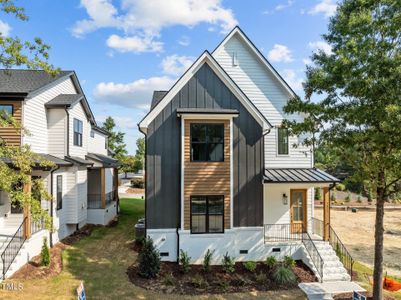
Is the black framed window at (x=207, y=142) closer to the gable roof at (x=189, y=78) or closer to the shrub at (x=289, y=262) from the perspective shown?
the gable roof at (x=189, y=78)

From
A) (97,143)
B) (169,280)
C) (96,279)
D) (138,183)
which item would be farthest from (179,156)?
(138,183)

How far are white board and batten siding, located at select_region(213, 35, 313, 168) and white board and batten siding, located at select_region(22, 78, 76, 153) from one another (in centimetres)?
977

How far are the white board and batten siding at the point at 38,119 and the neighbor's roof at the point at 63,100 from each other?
23 cm

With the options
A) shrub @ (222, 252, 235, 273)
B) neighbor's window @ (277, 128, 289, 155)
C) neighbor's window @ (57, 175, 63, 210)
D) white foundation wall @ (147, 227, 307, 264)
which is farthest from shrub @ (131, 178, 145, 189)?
shrub @ (222, 252, 235, 273)

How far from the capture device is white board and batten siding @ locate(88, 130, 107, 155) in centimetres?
2289

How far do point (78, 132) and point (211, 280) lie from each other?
1232 centimetres

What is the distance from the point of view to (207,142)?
13547mm

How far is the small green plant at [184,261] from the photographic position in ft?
40.8

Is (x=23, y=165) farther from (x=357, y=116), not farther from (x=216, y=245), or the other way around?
(x=357, y=116)

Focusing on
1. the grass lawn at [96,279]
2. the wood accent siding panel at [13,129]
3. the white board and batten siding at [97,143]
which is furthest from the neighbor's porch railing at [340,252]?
the white board and batten siding at [97,143]

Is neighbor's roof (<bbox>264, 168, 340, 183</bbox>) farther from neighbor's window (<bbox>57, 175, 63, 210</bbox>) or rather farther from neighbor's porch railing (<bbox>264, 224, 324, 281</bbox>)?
neighbor's window (<bbox>57, 175, 63, 210</bbox>)

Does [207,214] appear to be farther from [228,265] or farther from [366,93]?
[366,93]

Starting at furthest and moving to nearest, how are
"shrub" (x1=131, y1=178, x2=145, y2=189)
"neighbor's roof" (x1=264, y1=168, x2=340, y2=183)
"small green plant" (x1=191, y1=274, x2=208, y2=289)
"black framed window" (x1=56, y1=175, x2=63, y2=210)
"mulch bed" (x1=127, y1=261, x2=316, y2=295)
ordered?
"shrub" (x1=131, y1=178, x2=145, y2=189)
"black framed window" (x1=56, y1=175, x2=63, y2=210)
"neighbor's roof" (x1=264, y1=168, x2=340, y2=183)
"small green plant" (x1=191, y1=274, x2=208, y2=289)
"mulch bed" (x1=127, y1=261, x2=316, y2=295)

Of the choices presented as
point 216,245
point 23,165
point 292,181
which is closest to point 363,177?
point 292,181
